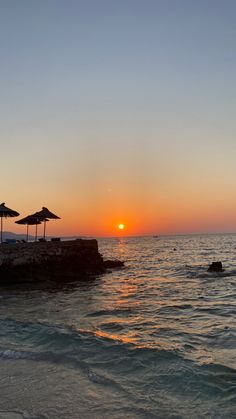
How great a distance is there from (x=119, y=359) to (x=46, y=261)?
824 inches

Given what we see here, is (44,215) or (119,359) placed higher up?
(44,215)

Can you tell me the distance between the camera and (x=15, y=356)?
30.4ft

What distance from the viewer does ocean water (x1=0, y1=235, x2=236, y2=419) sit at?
6383 millimetres

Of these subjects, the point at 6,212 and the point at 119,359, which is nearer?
the point at 119,359

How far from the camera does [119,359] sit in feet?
30.0

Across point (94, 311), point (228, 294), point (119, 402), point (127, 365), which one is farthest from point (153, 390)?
point (228, 294)

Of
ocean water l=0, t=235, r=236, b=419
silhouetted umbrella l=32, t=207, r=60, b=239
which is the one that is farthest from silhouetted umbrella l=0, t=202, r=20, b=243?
ocean water l=0, t=235, r=236, b=419

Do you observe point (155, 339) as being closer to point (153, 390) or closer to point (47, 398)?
point (153, 390)

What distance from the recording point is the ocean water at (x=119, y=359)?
6.38m

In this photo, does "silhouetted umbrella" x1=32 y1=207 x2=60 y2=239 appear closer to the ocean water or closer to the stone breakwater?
the stone breakwater

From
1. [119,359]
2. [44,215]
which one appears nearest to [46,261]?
[44,215]

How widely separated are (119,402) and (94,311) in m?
9.61

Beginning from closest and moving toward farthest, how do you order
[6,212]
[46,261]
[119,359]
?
[119,359] < [46,261] < [6,212]

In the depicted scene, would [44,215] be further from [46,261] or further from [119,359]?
[119,359]
